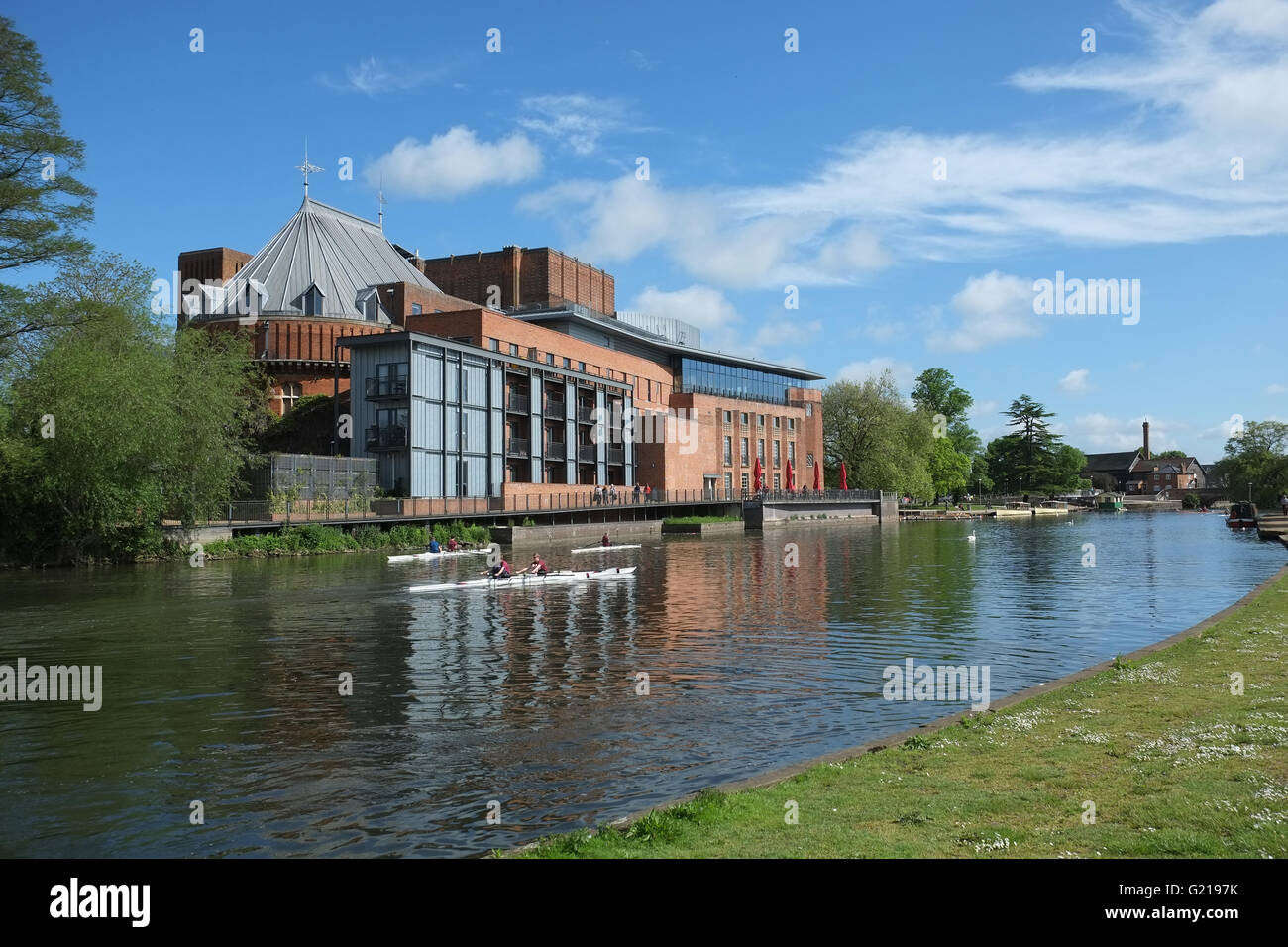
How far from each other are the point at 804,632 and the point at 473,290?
305 ft

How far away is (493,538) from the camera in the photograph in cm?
5853

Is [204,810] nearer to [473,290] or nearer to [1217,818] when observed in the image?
[1217,818]

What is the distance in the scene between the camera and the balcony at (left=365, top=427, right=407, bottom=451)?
61.2 meters

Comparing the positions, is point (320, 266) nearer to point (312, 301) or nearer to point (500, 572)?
point (312, 301)

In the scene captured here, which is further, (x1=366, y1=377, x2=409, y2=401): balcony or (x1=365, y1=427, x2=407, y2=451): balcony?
(x1=366, y1=377, x2=409, y2=401): balcony

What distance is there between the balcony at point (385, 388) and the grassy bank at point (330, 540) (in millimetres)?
9748

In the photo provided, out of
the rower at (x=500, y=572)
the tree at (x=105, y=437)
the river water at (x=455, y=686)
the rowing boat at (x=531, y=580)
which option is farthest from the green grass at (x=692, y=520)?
the rower at (x=500, y=572)

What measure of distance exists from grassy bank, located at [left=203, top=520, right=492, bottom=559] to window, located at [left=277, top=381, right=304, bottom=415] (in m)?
27.1

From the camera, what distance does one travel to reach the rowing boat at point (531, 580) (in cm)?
3351
